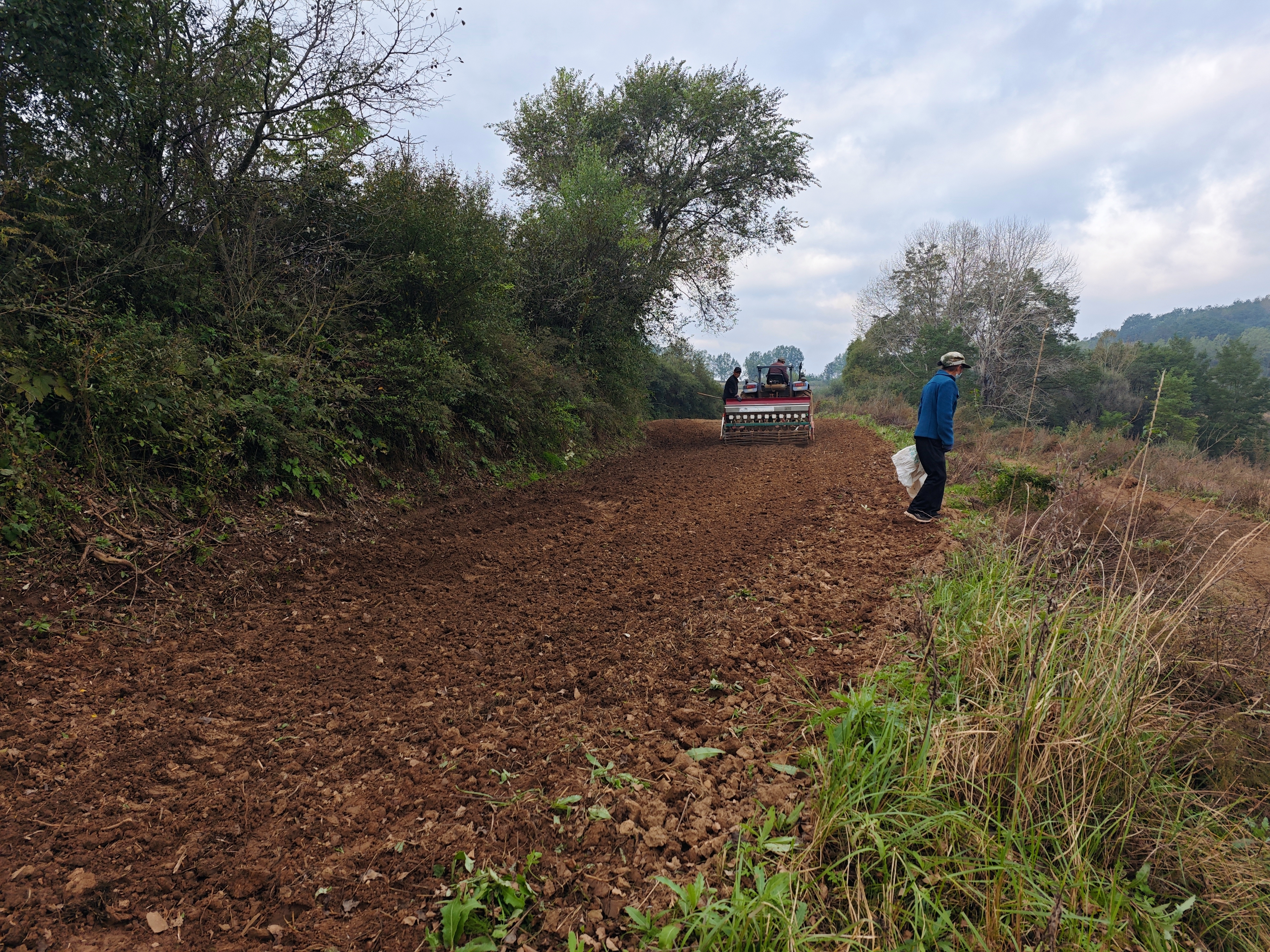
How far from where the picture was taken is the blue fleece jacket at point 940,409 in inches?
224

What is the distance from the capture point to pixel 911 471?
6645 millimetres

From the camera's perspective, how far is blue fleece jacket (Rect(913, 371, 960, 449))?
18.6ft

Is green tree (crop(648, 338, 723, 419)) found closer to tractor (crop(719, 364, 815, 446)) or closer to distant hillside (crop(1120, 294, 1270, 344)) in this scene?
tractor (crop(719, 364, 815, 446))

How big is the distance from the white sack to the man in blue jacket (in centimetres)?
71

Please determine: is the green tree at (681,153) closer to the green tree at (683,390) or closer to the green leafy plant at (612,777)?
the green tree at (683,390)

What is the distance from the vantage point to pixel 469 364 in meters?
7.97

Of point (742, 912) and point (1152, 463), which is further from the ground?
point (1152, 463)

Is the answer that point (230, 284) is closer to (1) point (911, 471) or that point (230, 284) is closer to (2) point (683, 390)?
(1) point (911, 471)

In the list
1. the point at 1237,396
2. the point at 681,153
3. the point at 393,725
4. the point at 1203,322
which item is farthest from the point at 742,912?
the point at 1203,322

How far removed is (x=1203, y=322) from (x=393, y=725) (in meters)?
178

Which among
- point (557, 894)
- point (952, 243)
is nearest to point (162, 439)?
point (557, 894)

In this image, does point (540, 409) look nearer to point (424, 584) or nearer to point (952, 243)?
point (424, 584)

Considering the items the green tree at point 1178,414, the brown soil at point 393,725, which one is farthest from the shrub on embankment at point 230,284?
the green tree at point 1178,414

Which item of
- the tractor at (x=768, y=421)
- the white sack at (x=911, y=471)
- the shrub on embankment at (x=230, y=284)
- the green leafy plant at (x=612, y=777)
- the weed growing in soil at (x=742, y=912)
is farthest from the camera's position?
the tractor at (x=768, y=421)
